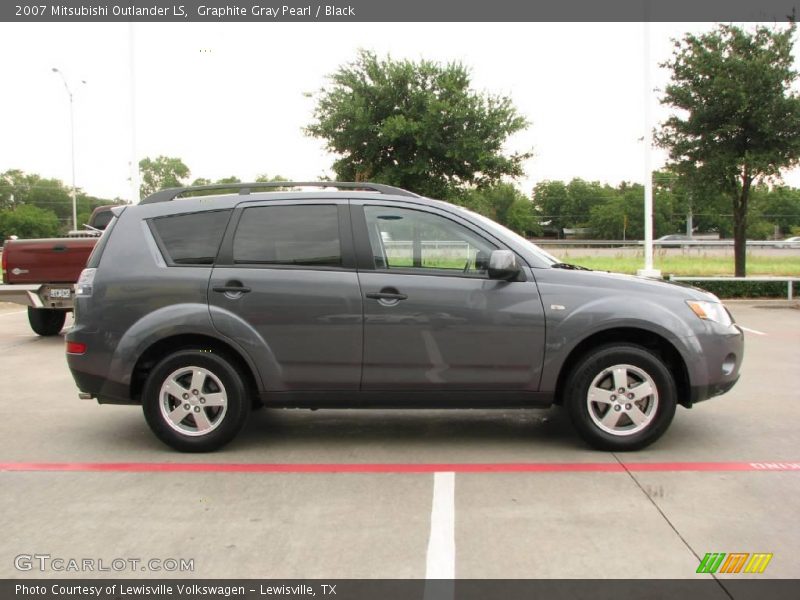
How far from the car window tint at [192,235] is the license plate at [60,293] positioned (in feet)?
21.1

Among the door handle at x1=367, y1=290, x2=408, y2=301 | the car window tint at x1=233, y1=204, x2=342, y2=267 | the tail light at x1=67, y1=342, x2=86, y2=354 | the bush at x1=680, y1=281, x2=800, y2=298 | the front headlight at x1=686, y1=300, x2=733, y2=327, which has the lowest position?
the bush at x1=680, y1=281, x2=800, y2=298

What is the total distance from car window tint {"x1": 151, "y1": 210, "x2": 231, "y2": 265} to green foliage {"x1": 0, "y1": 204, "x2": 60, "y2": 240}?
295ft

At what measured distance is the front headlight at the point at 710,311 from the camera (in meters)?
5.16

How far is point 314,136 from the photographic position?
69.3 feet

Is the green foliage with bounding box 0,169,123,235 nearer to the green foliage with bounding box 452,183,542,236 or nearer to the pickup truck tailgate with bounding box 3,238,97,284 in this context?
the green foliage with bounding box 452,183,542,236

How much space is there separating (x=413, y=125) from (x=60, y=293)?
10970 millimetres

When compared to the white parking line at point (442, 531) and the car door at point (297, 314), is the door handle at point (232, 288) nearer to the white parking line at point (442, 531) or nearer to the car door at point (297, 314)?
the car door at point (297, 314)

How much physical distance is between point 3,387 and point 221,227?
163 inches

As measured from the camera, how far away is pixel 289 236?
530 centimetres

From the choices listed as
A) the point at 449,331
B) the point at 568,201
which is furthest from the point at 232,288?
the point at 568,201

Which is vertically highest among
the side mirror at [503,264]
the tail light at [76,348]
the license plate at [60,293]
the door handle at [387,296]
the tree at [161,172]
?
the tree at [161,172]

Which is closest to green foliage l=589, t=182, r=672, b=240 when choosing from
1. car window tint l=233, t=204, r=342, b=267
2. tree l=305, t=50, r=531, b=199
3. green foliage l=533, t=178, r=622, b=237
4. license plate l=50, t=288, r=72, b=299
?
green foliage l=533, t=178, r=622, b=237

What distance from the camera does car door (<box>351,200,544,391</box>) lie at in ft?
16.6

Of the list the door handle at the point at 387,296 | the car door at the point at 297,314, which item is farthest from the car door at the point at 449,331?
the car door at the point at 297,314
